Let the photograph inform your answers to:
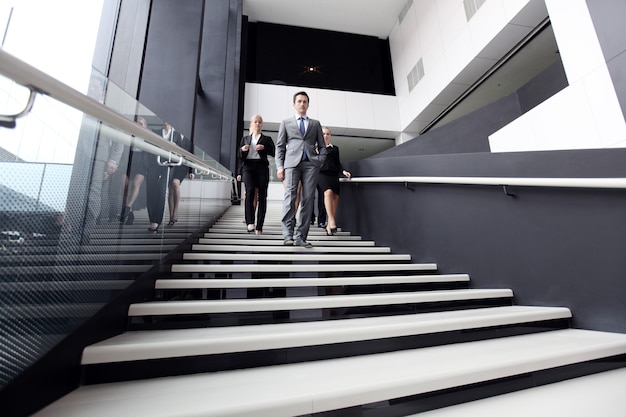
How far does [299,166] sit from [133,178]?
5.57 ft

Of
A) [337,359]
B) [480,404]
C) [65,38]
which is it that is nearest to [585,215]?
[480,404]

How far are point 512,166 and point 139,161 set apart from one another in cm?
262

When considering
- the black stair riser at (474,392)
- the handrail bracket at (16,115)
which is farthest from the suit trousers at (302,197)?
the handrail bracket at (16,115)

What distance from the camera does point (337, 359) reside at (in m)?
1.37


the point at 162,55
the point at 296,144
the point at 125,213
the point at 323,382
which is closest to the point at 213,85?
the point at 162,55

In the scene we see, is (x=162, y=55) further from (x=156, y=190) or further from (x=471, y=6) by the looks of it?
(x=471, y=6)

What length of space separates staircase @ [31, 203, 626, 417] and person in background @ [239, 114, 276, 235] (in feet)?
4.73

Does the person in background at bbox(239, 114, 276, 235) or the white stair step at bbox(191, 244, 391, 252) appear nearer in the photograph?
the white stair step at bbox(191, 244, 391, 252)

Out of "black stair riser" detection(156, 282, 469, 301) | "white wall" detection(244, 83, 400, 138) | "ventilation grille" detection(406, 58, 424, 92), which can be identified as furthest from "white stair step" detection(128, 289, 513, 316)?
"ventilation grille" detection(406, 58, 424, 92)

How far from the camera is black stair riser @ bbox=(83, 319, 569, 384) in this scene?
44.9 inches

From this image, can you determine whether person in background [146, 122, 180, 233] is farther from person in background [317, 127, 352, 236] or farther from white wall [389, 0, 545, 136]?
white wall [389, 0, 545, 136]

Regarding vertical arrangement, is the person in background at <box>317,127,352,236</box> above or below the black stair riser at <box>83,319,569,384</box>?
above

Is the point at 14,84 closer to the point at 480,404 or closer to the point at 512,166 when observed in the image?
the point at 480,404

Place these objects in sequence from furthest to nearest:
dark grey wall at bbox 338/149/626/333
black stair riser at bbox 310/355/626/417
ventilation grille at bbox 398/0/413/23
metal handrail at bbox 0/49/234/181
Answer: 1. ventilation grille at bbox 398/0/413/23
2. dark grey wall at bbox 338/149/626/333
3. black stair riser at bbox 310/355/626/417
4. metal handrail at bbox 0/49/234/181
